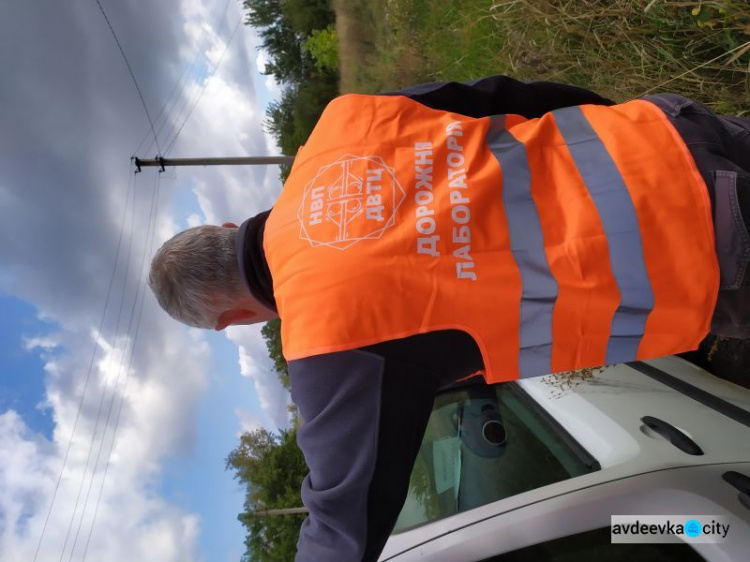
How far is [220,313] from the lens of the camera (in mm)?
1738

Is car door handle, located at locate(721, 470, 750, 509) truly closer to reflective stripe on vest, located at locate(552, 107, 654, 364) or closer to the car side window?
the car side window

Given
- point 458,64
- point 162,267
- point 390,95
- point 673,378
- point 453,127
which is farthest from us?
point 458,64

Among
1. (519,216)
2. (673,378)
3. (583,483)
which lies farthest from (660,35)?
(583,483)

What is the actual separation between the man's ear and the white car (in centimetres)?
97

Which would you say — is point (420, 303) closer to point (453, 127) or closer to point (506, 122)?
point (453, 127)

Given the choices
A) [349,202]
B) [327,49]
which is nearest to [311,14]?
[327,49]

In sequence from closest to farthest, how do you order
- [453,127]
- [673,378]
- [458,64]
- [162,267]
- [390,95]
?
[453,127], [390,95], [162,267], [673,378], [458,64]

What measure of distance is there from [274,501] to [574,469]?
8690 millimetres

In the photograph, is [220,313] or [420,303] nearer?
[420,303]

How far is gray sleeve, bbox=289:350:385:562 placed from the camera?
1.25 metres

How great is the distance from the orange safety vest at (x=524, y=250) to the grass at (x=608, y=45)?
52.2 inches

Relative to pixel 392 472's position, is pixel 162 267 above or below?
above

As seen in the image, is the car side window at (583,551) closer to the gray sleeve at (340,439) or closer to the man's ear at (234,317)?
the gray sleeve at (340,439)

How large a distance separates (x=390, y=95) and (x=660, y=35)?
194 centimetres
